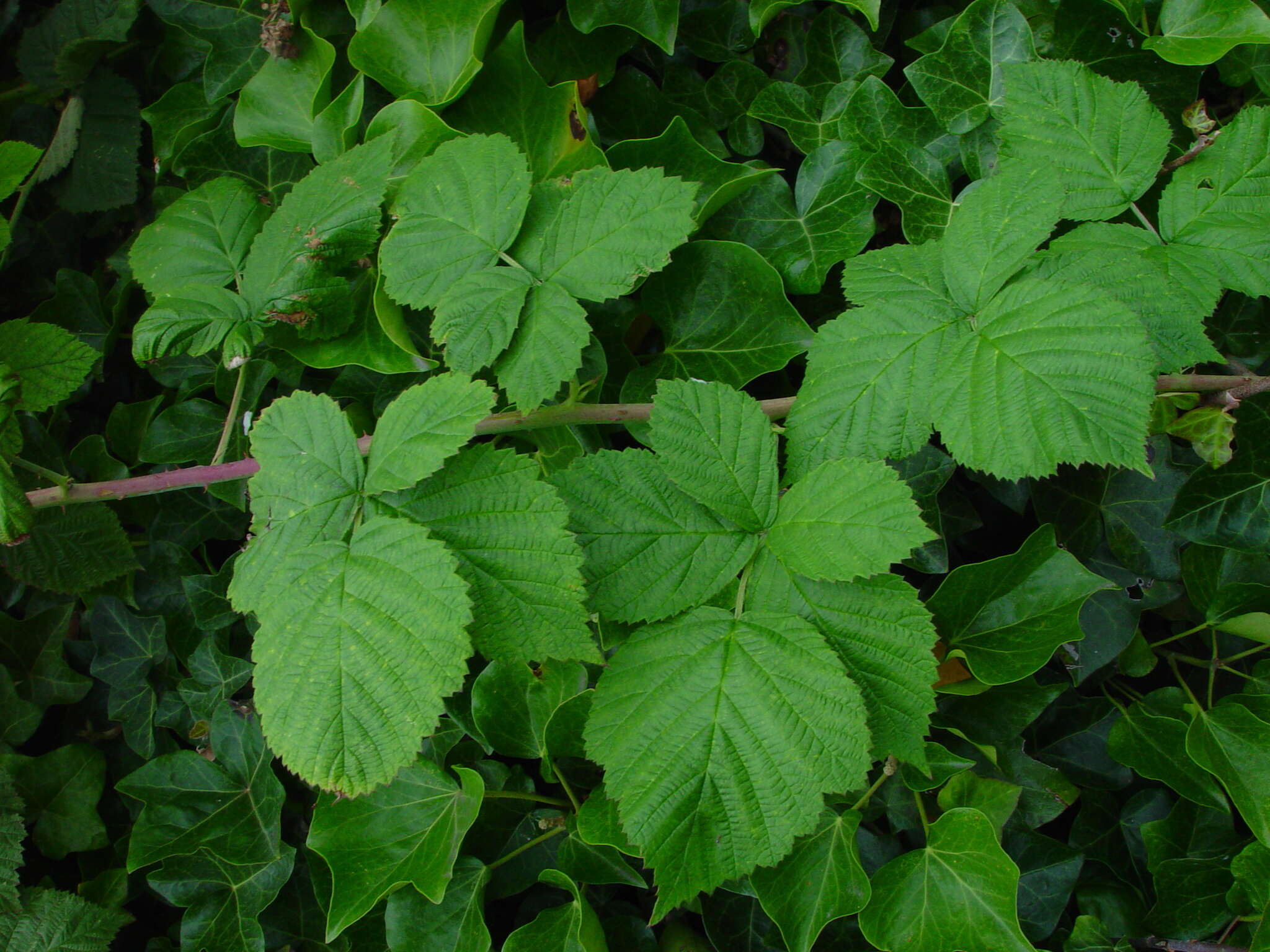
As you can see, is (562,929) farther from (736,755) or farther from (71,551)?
(71,551)

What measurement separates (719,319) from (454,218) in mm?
335

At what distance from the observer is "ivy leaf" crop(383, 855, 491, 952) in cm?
104

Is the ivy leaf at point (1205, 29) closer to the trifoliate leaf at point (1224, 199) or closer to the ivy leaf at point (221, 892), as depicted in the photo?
the trifoliate leaf at point (1224, 199)

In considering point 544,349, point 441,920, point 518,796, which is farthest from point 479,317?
point 441,920

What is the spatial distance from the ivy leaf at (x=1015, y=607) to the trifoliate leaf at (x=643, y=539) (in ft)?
0.97

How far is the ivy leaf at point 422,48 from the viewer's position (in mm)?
1023

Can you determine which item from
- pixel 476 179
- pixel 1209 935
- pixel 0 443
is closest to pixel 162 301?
Result: pixel 0 443

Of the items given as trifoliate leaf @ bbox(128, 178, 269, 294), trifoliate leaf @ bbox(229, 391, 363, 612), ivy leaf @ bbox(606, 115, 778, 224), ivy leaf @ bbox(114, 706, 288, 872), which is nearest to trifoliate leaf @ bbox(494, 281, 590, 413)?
trifoliate leaf @ bbox(229, 391, 363, 612)

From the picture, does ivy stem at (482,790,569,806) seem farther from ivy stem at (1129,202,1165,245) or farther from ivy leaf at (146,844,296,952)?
ivy stem at (1129,202,1165,245)

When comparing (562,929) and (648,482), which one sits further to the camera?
(562,929)

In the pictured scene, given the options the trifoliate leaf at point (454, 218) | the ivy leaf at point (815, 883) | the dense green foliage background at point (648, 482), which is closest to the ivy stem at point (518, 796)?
the dense green foliage background at point (648, 482)

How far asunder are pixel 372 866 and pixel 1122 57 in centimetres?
131

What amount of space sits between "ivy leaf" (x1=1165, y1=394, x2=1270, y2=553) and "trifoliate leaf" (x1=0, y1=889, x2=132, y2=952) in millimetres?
1545

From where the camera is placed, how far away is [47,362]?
1.12 m
